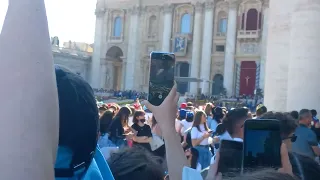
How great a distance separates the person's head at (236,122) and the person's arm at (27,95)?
3.22 m

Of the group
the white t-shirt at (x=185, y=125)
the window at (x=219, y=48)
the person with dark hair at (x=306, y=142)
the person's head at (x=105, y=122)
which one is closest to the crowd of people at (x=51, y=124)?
the person with dark hair at (x=306, y=142)

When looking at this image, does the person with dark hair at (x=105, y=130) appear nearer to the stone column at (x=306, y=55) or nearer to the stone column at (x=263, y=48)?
the stone column at (x=306, y=55)

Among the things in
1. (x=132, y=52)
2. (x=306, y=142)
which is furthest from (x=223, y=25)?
(x=306, y=142)

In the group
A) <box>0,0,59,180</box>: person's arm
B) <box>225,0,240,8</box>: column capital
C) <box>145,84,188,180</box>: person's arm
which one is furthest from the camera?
<box>225,0,240,8</box>: column capital

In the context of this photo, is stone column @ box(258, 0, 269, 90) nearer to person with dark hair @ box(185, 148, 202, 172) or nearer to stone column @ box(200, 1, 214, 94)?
stone column @ box(200, 1, 214, 94)

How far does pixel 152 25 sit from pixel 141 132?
34893mm

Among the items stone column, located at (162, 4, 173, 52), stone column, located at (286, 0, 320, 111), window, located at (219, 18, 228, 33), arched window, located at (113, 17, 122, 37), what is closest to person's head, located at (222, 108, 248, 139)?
stone column, located at (286, 0, 320, 111)

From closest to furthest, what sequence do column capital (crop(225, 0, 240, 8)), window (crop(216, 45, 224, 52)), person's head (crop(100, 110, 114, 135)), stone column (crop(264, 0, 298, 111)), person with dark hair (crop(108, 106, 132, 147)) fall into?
1. person with dark hair (crop(108, 106, 132, 147))
2. person's head (crop(100, 110, 114, 135))
3. stone column (crop(264, 0, 298, 111))
4. column capital (crop(225, 0, 240, 8))
5. window (crop(216, 45, 224, 52))

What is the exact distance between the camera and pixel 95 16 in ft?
138

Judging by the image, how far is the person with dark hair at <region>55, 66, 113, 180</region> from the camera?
104 centimetres

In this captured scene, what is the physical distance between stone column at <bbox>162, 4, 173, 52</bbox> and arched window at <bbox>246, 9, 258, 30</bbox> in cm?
679

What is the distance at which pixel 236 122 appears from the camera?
392cm

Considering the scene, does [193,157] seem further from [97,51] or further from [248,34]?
[97,51]

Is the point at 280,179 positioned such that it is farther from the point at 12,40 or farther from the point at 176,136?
the point at 176,136
